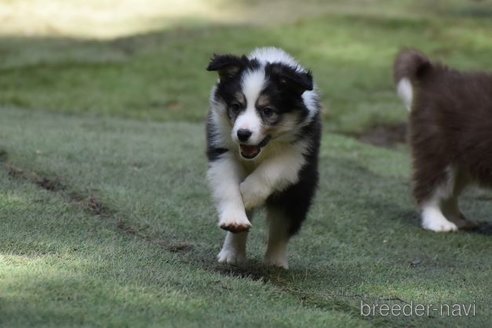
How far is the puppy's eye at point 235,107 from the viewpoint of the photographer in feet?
16.0

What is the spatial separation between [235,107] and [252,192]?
456 millimetres

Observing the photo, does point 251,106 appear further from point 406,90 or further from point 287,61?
point 406,90

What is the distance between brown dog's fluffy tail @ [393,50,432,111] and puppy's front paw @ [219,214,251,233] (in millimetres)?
3013

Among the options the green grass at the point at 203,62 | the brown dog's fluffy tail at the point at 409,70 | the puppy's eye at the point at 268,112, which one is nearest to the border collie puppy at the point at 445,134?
the brown dog's fluffy tail at the point at 409,70

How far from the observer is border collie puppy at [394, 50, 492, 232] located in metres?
6.91

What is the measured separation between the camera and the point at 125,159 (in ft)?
25.8

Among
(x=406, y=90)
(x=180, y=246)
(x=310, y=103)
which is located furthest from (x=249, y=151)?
(x=406, y=90)

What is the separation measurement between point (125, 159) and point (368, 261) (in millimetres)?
2913

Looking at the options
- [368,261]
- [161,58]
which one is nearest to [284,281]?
[368,261]

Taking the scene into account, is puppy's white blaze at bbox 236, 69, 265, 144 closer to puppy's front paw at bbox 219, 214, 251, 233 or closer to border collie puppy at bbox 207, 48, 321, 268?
border collie puppy at bbox 207, 48, 321, 268

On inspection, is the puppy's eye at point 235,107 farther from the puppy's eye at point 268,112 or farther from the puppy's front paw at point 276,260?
the puppy's front paw at point 276,260

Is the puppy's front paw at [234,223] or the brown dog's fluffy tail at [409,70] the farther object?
the brown dog's fluffy tail at [409,70]

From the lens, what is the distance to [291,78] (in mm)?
4855

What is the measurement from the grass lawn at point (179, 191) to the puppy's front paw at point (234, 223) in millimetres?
236
